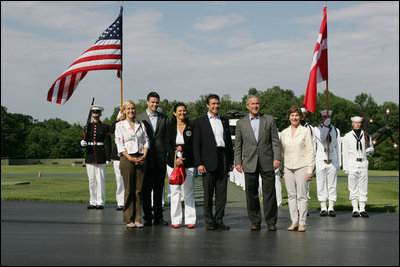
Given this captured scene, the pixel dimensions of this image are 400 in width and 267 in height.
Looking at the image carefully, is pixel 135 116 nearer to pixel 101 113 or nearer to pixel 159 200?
pixel 159 200

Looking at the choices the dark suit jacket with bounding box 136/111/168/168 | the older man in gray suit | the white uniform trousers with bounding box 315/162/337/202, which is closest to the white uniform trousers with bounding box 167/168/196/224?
the dark suit jacket with bounding box 136/111/168/168

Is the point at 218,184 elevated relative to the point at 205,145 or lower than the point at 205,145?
lower

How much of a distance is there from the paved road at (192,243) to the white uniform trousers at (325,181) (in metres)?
0.94

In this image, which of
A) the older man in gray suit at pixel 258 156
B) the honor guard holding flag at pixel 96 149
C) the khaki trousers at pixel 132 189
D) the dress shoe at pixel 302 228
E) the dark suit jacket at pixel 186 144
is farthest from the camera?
the honor guard holding flag at pixel 96 149

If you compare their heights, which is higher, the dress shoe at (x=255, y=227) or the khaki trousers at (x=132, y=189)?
the khaki trousers at (x=132, y=189)

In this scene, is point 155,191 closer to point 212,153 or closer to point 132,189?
point 132,189

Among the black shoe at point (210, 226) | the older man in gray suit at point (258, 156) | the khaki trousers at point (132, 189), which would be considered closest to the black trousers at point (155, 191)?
the khaki trousers at point (132, 189)

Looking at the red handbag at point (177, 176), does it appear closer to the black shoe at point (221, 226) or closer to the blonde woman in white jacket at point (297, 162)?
the black shoe at point (221, 226)

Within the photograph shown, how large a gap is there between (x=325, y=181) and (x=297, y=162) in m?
2.72

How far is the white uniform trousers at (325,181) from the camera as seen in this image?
12.1m

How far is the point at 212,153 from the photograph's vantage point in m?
9.71

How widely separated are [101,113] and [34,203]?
294 centimetres

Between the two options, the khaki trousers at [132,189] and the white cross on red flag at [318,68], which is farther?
the white cross on red flag at [318,68]

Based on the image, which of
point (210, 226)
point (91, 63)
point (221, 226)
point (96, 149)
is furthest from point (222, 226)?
point (91, 63)
